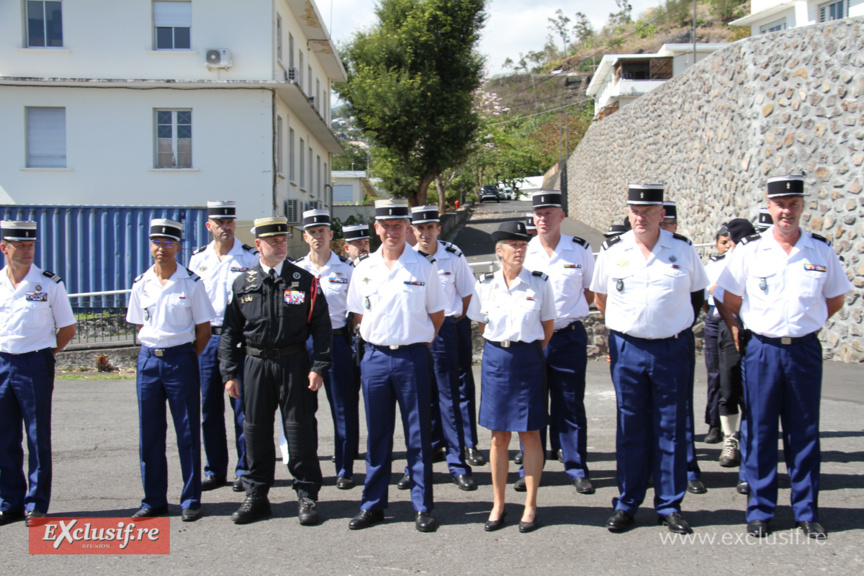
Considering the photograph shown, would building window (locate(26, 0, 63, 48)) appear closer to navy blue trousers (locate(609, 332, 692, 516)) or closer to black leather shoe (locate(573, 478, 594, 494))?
black leather shoe (locate(573, 478, 594, 494))

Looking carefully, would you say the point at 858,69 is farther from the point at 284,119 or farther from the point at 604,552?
the point at 284,119

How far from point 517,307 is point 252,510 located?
2410 mm

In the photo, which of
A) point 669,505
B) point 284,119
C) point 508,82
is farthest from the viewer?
point 508,82

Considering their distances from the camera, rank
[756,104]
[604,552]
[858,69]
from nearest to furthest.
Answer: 1. [604,552]
2. [858,69]
3. [756,104]

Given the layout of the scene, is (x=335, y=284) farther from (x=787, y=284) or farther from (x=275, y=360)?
(x=787, y=284)

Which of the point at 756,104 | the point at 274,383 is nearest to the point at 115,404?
the point at 274,383

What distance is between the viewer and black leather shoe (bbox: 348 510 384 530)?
491 centimetres

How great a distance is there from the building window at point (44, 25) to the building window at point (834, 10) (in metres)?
29.2

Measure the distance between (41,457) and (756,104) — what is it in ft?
35.3

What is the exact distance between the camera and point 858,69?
31.9ft

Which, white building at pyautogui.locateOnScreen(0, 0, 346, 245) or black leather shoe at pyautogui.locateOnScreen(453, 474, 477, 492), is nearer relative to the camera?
black leather shoe at pyautogui.locateOnScreen(453, 474, 477, 492)

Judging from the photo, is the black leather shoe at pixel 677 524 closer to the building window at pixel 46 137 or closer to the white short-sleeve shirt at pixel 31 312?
the white short-sleeve shirt at pixel 31 312

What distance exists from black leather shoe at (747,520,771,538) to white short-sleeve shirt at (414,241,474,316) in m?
2.92

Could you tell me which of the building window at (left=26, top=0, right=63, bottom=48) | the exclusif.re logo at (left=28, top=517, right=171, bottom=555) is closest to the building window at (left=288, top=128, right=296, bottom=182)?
the building window at (left=26, top=0, right=63, bottom=48)
